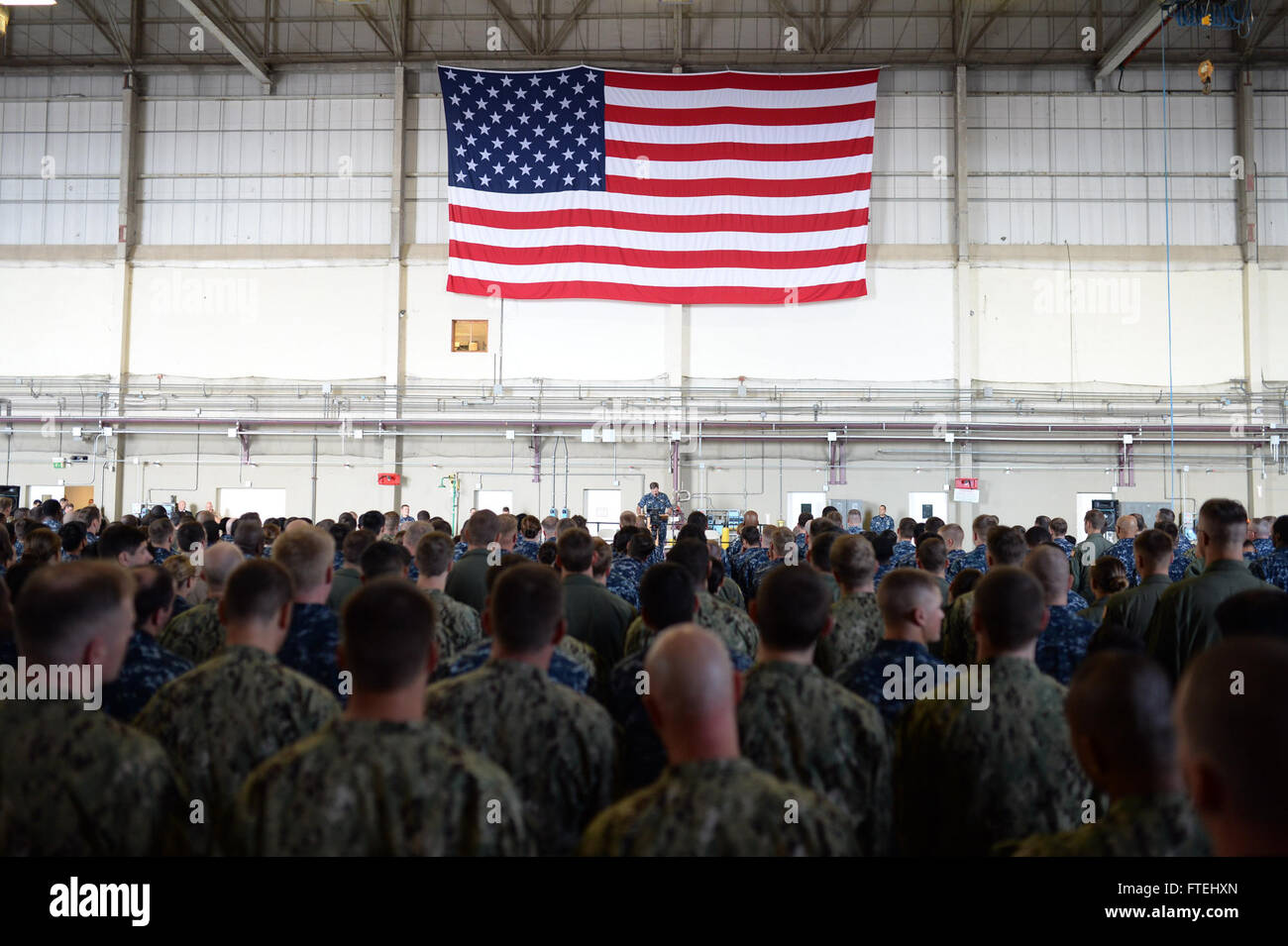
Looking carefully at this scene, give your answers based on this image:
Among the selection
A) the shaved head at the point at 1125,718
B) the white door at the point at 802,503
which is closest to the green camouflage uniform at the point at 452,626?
the shaved head at the point at 1125,718

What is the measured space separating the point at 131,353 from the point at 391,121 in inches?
341

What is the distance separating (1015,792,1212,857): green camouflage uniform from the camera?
1938 millimetres

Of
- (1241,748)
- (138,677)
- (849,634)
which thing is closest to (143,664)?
(138,677)

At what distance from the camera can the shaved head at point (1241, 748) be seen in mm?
1646

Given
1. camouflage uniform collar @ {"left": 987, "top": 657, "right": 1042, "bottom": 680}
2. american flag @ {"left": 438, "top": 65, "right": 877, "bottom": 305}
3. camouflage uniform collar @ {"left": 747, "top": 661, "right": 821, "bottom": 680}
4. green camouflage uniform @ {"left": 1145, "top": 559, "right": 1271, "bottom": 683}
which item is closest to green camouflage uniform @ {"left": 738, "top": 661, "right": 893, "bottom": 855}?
camouflage uniform collar @ {"left": 747, "top": 661, "right": 821, "bottom": 680}

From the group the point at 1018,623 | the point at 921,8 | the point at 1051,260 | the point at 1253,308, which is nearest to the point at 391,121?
the point at 921,8

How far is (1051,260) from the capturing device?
22.1m

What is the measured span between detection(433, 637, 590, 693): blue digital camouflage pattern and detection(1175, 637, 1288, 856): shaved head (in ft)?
8.07

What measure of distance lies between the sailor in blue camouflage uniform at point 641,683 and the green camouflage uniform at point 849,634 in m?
0.67

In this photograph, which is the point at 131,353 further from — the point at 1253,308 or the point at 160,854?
the point at 1253,308

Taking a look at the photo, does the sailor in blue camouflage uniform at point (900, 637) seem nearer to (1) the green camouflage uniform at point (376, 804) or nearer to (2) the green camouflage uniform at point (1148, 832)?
(2) the green camouflage uniform at point (1148, 832)

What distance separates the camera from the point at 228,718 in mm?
3062

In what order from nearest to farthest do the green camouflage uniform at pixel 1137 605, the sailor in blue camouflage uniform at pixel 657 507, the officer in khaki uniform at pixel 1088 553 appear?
the green camouflage uniform at pixel 1137 605, the officer in khaki uniform at pixel 1088 553, the sailor in blue camouflage uniform at pixel 657 507

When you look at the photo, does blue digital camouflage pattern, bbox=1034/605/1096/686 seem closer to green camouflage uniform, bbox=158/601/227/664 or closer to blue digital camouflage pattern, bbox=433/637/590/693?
blue digital camouflage pattern, bbox=433/637/590/693
